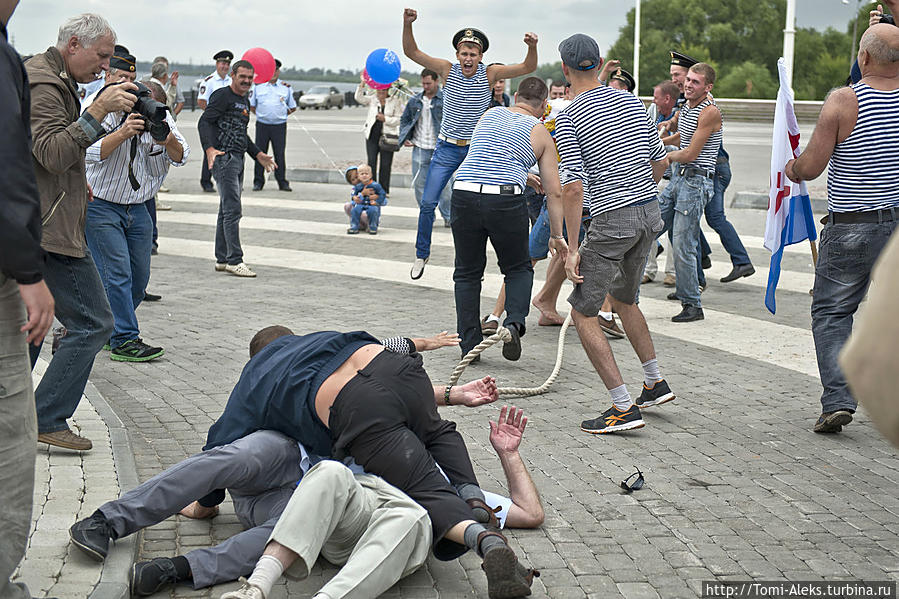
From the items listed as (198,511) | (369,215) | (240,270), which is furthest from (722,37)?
(198,511)

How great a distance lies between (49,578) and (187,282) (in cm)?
679

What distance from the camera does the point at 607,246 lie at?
19.3ft

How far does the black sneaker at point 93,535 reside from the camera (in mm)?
3611

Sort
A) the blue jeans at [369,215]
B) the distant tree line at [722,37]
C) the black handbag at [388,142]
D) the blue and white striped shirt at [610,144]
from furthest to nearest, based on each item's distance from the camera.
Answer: the distant tree line at [722,37] → the black handbag at [388,142] → the blue jeans at [369,215] → the blue and white striped shirt at [610,144]

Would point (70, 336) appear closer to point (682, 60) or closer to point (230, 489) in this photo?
point (230, 489)

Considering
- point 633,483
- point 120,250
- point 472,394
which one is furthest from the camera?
point 120,250

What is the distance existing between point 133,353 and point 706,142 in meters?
5.00

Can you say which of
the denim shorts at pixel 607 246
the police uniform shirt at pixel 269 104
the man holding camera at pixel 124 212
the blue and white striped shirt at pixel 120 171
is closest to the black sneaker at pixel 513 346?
the denim shorts at pixel 607 246

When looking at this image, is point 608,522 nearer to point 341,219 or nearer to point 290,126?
point 341,219

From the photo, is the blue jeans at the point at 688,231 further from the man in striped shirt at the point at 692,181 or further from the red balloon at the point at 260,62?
the red balloon at the point at 260,62

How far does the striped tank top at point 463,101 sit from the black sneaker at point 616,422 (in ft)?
15.4

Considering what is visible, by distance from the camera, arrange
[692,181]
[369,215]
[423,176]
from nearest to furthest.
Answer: [692,181]
[369,215]
[423,176]

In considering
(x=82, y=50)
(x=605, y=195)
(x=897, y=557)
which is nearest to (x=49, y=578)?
(x=82, y=50)

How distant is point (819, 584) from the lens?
372 cm
